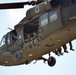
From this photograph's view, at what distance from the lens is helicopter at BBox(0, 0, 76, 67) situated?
65.1 feet

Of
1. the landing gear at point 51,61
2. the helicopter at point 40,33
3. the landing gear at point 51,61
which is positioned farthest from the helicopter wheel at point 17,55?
the landing gear at point 51,61

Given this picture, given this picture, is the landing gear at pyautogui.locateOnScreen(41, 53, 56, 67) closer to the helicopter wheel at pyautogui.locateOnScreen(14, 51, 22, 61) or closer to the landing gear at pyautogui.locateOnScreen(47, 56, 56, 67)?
the landing gear at pyautogui.locateOnScreen(47, 56, 56, 67)

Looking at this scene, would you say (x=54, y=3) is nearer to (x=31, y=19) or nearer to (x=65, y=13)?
(x=65, y=13)

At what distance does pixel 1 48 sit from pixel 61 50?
5.26 meters

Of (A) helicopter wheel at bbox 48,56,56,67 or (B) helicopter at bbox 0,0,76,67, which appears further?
(A) helicopter wheel at bbox 48,56,56,67

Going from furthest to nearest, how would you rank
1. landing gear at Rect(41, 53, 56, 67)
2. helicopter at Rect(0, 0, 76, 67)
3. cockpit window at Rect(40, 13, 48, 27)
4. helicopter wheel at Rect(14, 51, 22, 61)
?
landing gear at Rect(41, 53, 56, 67) → helicopter wheel at Rect(14, 51, 22, 61) → cockpit window at Rect(40, 13, 48, 27) → helicopter at Rect(0, 0, 76, 67)

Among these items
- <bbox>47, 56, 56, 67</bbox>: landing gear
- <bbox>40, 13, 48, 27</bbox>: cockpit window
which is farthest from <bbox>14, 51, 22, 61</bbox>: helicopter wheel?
<bbox>47, 56, 56, 67</bbox>: landing gear

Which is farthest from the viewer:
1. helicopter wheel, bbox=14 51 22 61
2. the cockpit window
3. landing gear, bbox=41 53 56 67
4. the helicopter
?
landing gear, bbox=41 53 56 67

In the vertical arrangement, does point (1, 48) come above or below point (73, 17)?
below

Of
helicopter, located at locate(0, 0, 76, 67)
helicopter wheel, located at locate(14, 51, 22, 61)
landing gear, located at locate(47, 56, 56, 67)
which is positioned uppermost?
helicopter, located at locate(0, 0, 76, 67)

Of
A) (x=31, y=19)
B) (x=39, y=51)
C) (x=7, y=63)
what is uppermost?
(x=31, y=19)

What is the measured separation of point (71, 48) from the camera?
72.1ft

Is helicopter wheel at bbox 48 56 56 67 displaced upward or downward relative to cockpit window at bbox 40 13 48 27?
downward

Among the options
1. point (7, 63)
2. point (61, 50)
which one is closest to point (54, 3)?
point (61, 50)
